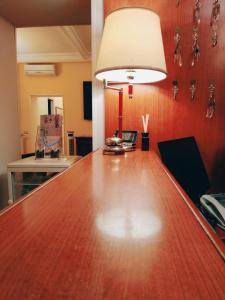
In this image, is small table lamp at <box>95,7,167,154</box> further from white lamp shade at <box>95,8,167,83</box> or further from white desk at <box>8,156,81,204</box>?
white desk at <box>8,156,81,204</box>

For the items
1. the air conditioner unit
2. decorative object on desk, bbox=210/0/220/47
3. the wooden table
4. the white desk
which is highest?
the air conditioner unit

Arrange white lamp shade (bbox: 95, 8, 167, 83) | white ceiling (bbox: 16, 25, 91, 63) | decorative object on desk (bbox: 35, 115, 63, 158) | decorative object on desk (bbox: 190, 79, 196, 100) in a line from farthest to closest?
white ceiling (bbox: 16, 25, 91, 63)
decorative object on desk (bbox: 35, 115, 63, 158)
decorative object on desk (bbox: 190, 79, 196, 100)
white lamp shade (bbox: 95, 8, 167, 83)

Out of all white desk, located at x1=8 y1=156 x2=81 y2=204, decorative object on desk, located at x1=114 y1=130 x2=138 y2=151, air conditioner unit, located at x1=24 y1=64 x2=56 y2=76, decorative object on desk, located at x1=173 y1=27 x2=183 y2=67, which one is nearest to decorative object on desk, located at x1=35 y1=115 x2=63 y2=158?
white desk, located at x1=8 y1=156 x2=81 y2=204

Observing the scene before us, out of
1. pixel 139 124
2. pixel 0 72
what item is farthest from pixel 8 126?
pixel 139 124

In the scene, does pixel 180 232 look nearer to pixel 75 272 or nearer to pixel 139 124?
pixel 75 272

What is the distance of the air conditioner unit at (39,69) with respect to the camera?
15.7ft

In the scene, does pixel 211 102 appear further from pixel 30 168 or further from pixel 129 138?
pixel 30 168

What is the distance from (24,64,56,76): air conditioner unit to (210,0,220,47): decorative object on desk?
381 centimetres

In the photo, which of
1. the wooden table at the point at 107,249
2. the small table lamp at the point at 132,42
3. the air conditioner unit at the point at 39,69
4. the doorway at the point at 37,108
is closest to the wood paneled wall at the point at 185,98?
the small table lamp at the point at 132,42

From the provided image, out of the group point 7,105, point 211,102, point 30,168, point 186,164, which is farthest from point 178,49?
point 7,105

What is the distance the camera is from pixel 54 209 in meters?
0.52

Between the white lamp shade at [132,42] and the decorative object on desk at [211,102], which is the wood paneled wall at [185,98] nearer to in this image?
the decorative object on desk at [211,102]

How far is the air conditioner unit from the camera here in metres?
4.77

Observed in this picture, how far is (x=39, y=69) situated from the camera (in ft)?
15.7
